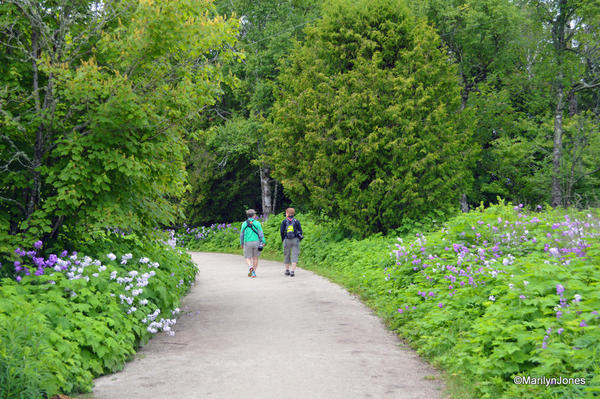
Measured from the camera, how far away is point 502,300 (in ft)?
19.5

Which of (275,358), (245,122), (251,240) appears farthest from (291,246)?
(245,122)

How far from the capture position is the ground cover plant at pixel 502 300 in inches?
179

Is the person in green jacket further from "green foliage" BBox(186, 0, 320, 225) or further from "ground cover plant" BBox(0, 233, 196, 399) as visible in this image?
"green foliage" BBox(186, 0, 320, 225)

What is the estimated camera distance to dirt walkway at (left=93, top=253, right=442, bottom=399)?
5203 millimetres

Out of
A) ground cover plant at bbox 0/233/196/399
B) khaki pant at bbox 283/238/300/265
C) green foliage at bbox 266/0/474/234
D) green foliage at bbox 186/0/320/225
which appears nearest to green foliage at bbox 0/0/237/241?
ground cover plant at bbox 0/233/196/399

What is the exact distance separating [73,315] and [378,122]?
12135mm

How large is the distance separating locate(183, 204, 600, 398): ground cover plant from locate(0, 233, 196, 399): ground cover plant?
12.5 feet

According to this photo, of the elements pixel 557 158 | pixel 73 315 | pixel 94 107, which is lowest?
pixel 73 315

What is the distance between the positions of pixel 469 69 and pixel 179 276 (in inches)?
908

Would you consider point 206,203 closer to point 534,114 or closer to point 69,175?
point 534,114

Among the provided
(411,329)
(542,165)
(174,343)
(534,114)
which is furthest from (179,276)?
(534,114)

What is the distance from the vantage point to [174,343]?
7250mm

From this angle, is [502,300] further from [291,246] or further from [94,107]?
[291,246]

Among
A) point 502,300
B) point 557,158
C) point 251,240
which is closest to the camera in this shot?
point 502,300
